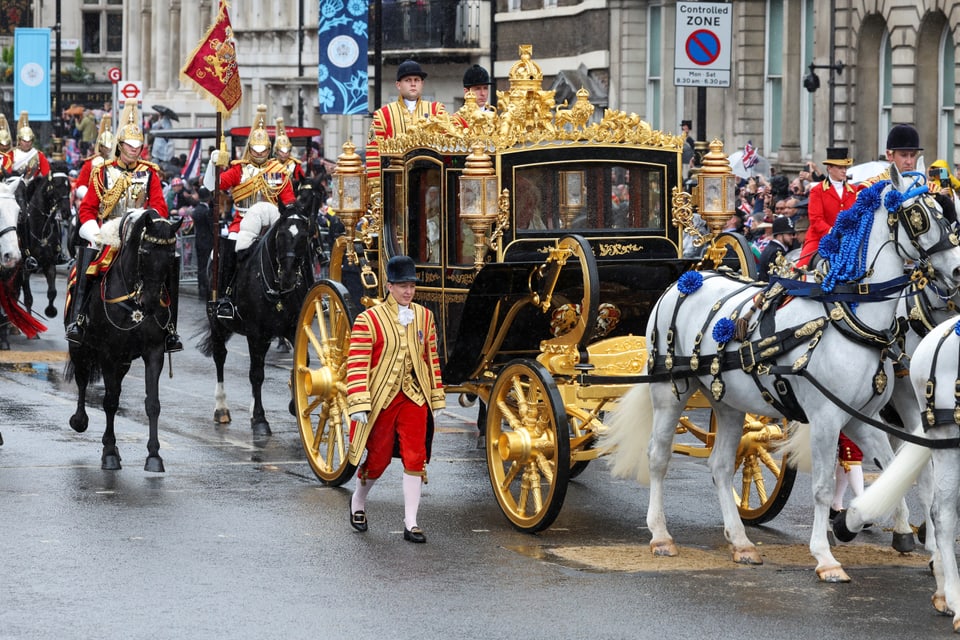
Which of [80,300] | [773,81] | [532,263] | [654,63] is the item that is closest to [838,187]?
[532,263]

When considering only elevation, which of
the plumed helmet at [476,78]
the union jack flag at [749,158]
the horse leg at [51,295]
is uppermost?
the plumed helmet at [476,78]

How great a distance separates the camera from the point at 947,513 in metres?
8.88

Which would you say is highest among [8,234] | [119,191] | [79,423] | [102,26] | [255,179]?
[102,26]

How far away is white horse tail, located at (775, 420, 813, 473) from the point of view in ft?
35.2

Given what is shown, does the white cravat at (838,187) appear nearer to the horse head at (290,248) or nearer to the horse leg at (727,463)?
the horse leg at (727,463)

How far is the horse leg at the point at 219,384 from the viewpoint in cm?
1590

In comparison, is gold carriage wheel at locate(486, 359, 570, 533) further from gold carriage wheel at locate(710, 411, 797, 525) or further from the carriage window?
the carriage window

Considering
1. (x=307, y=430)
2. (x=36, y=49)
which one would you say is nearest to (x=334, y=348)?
(x=307, y=430)

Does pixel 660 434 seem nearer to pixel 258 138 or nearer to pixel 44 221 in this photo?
pixel 258 138

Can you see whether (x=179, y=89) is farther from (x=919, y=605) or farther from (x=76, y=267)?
(x=919, y=605)

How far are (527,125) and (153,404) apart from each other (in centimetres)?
341

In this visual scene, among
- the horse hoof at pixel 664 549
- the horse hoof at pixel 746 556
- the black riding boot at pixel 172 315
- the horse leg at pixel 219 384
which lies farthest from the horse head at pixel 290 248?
the horse hoof at pixel 746 556

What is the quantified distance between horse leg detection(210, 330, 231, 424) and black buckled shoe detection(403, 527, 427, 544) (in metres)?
5.28

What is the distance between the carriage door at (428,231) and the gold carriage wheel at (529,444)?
1.23 m
